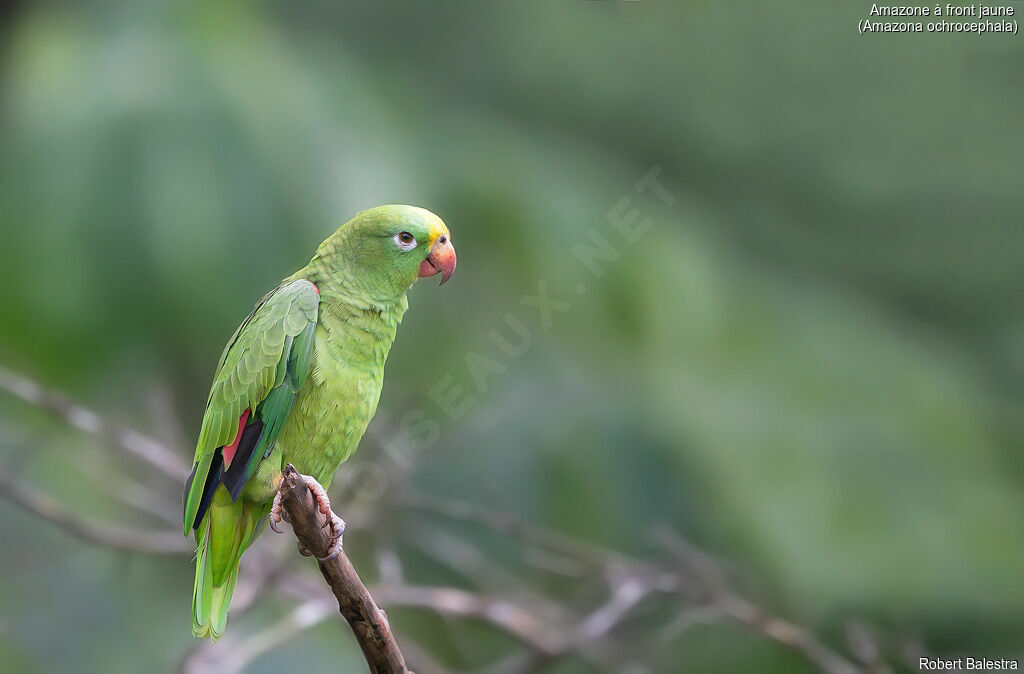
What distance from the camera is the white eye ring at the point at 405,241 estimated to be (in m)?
2.12

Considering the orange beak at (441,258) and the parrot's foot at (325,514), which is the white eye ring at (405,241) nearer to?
the orange beak at (441,258)

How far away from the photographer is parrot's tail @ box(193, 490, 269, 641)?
2029 mm

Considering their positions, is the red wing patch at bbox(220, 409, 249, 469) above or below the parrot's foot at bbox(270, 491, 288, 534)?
above

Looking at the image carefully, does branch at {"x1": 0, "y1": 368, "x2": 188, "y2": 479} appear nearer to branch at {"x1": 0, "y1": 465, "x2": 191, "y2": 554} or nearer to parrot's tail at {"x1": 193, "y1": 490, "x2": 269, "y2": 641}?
branch at {"x1": 0, "y1": 465, "x2": 191, "y2": 554}

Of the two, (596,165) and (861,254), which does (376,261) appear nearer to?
(596,165)

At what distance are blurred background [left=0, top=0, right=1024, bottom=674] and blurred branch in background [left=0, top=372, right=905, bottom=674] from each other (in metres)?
0.03

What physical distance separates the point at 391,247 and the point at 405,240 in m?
0.04

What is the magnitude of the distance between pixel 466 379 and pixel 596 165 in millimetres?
1478

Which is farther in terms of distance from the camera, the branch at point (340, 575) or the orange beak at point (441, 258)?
the orange beak at point (441, 258)

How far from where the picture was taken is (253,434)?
1992mm

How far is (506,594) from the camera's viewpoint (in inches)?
174

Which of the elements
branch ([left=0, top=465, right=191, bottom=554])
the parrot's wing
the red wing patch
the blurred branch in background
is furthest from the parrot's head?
branch ([left=0, top=465, right=191, bottom=554])

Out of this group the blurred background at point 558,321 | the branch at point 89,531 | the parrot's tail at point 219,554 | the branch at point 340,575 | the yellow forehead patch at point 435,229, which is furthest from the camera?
the blurred background at point 558,321

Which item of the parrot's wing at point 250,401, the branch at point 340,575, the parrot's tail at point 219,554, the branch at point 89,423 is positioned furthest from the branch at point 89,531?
the branch at point 340,575
